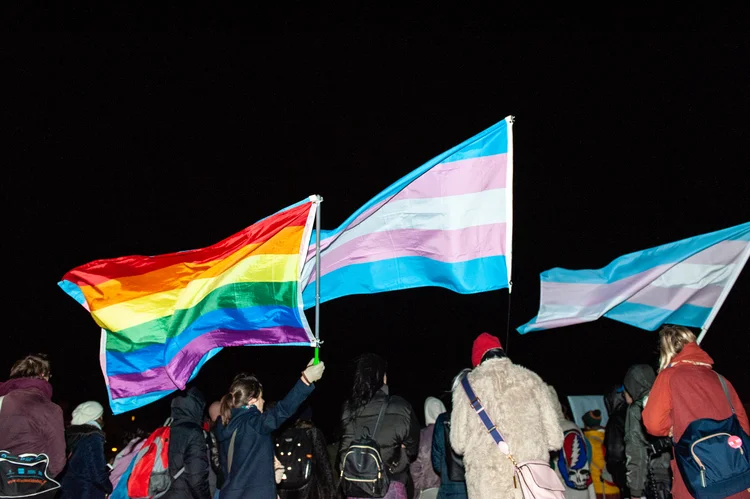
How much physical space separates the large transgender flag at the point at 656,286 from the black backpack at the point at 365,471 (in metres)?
1.83

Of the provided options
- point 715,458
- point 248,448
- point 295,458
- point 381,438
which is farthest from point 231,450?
point 715,458

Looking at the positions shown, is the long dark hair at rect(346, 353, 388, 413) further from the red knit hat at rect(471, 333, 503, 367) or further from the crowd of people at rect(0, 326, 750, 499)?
the red knit hat at rect(471, 333, 503, 367)

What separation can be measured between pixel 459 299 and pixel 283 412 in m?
13.9

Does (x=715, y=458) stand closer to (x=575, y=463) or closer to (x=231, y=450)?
(x=575, y=463)

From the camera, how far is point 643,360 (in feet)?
61.1

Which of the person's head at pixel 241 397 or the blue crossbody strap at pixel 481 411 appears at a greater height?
the person's head at pixel 241 397

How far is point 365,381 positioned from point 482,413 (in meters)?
1.31

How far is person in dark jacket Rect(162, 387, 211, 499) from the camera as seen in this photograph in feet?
20.4

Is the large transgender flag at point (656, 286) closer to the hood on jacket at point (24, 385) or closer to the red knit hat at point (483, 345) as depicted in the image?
the red knit hat at point (483, 345)

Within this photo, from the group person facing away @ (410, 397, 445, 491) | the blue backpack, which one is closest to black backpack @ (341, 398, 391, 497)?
person facing away @ (410, 397, 445, 491)

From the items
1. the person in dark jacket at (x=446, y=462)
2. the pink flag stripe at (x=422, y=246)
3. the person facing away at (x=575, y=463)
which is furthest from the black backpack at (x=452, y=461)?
the person facing away at (x=575, y=463)

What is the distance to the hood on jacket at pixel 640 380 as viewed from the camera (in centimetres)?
642

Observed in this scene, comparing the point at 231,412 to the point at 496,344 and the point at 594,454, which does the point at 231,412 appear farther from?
the point at 594,454

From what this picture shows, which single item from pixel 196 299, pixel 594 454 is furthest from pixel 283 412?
pixel 594 454
